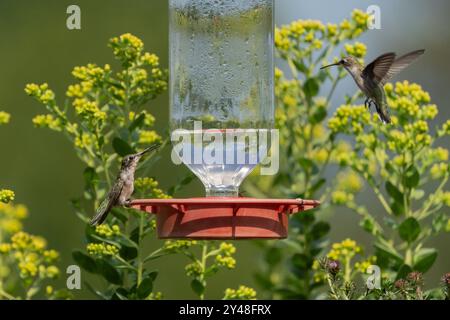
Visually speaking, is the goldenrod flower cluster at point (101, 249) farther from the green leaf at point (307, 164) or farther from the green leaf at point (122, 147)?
the green leaf at point (307, 164)

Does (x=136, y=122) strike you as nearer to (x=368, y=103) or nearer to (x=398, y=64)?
(x=368, y=103)

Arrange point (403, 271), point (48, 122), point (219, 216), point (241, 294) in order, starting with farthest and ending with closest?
point (48, 122), point (241, 294), point (403, 271), point (219, 216)

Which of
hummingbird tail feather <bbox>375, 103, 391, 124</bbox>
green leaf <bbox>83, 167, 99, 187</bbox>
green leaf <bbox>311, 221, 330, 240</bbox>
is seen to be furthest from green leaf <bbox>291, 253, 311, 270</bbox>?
green leaf <bbox>83, 167, 99, 187</bbox>

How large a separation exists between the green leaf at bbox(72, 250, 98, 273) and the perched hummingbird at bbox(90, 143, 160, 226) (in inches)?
15.5

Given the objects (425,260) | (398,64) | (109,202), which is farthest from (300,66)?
(109,202)

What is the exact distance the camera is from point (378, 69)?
7.03 metres

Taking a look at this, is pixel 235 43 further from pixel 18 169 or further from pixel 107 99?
pixel 18 169

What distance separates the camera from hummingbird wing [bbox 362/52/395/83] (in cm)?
699

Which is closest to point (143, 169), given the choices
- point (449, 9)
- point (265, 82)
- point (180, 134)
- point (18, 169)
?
point (180, 134)

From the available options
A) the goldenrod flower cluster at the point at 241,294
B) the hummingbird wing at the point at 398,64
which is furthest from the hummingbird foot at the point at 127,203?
the hummingbird wing at the point at 398,64

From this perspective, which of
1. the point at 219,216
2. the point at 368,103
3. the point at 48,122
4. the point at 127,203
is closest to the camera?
the point at 219,216

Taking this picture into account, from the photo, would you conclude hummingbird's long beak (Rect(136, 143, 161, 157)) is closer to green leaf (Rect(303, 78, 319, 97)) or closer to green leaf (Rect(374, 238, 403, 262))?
green leaf (Rect(303, 78, 319, 97))

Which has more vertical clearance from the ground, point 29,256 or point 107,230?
point 107,230

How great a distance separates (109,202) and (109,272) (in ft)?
1.65
